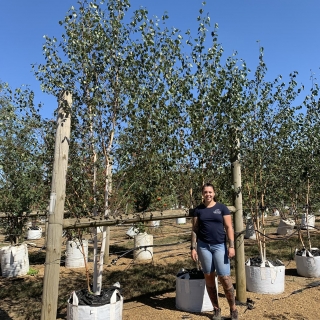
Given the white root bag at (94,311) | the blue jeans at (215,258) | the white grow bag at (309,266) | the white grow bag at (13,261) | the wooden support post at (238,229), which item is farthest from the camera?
the white grow bag at (13,261)

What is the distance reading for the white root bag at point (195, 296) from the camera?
459 centimetres

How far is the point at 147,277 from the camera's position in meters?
7.30

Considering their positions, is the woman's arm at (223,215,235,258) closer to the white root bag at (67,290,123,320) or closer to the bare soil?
the bare soil

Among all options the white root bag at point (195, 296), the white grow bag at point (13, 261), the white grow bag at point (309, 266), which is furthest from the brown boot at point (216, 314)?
the white grow bag at point (13, 261)

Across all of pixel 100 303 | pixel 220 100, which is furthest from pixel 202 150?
pixel 100 303

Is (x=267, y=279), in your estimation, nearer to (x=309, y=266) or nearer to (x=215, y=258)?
(x=309, y=266)

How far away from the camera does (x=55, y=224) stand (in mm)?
3385

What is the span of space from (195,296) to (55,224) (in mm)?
2438

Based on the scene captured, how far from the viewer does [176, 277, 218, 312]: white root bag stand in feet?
15.1

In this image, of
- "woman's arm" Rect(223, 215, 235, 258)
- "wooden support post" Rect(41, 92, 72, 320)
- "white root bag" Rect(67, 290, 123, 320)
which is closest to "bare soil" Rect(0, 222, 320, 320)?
"white root bag" Rect(67, 290, 123, 320)

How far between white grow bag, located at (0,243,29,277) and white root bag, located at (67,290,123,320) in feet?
16.0

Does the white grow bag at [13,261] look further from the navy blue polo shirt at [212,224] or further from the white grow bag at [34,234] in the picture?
the white grow bag at [34,234]

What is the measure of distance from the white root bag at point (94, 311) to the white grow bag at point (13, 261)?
16.0 feet

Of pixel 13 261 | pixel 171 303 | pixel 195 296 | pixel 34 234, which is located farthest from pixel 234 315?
pixel 34 234
